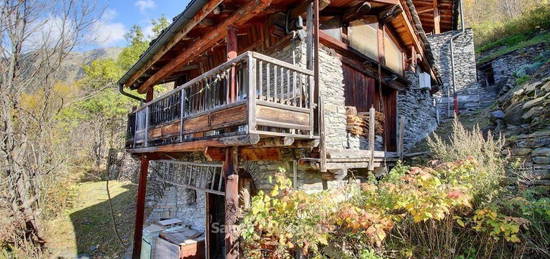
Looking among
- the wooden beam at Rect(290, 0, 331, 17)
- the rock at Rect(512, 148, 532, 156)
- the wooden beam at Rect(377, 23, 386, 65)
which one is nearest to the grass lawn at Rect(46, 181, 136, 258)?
the wooden beam at Rect(290, 0, 331, 17)

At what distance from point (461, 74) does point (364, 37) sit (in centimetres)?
1150

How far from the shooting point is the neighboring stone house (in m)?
4.46

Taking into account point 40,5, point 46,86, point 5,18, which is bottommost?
point 46,86

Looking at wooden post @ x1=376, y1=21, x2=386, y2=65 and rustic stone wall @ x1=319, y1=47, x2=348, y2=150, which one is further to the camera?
wooden post @ x1=376, y1=21, x2=386, y2=65

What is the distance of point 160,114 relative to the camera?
21.4 feet

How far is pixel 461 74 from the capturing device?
52.2ft

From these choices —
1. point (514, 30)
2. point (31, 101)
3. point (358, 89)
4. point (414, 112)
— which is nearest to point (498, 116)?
point (358, 89)

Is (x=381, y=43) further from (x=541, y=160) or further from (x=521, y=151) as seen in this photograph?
(x=541, y=160)

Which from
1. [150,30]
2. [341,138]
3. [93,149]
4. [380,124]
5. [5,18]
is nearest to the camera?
[341,138]

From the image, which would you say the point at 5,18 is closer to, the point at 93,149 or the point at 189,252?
the point at 189,252

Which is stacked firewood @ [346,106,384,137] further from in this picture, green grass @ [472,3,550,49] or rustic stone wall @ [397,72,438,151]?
green grass @ [472,3,550,49]

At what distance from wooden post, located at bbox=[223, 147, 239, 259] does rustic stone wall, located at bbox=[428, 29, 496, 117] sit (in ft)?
46.2

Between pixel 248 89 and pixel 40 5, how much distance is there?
31.8ft

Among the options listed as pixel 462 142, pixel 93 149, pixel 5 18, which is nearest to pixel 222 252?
pixel 462 142
